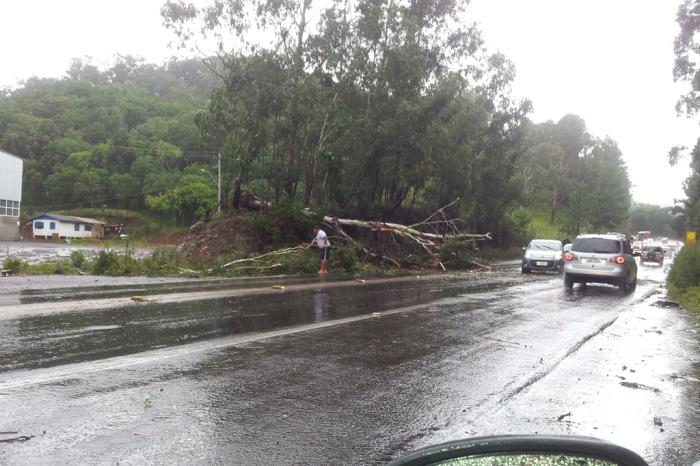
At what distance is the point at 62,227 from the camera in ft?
253

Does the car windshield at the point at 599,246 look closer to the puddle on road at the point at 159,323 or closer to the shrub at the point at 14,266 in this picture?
the puddle on road at the point at 159,323

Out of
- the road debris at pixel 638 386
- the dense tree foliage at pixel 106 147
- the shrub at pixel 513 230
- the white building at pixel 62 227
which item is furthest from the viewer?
the dense tree foliage at pixel 106 147

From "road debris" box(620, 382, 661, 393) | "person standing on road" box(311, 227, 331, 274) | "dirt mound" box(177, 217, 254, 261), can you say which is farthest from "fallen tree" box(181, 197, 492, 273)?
"road debris" box(620, 382, 661, 393)

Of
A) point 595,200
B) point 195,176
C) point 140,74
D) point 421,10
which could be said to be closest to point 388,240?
point 421,10

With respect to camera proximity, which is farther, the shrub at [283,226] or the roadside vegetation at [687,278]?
the shrub at [283,226]

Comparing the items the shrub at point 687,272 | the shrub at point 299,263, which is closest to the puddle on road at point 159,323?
the shrub at point 299,263

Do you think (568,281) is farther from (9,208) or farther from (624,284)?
(9,208)

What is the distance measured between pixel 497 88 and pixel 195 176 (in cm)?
5404

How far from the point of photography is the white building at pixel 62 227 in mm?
76625

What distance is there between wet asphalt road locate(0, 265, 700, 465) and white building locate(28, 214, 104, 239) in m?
73.9

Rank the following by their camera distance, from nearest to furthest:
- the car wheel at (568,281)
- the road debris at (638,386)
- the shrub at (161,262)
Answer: the road debris at (638,386)
the car wheel at (568,281)
the shrub at (161,262)

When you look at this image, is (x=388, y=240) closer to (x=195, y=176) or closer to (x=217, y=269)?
(x=217, y=269)

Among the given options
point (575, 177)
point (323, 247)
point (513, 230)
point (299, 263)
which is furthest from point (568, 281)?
point (575, 177)

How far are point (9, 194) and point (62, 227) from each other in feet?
35.9
